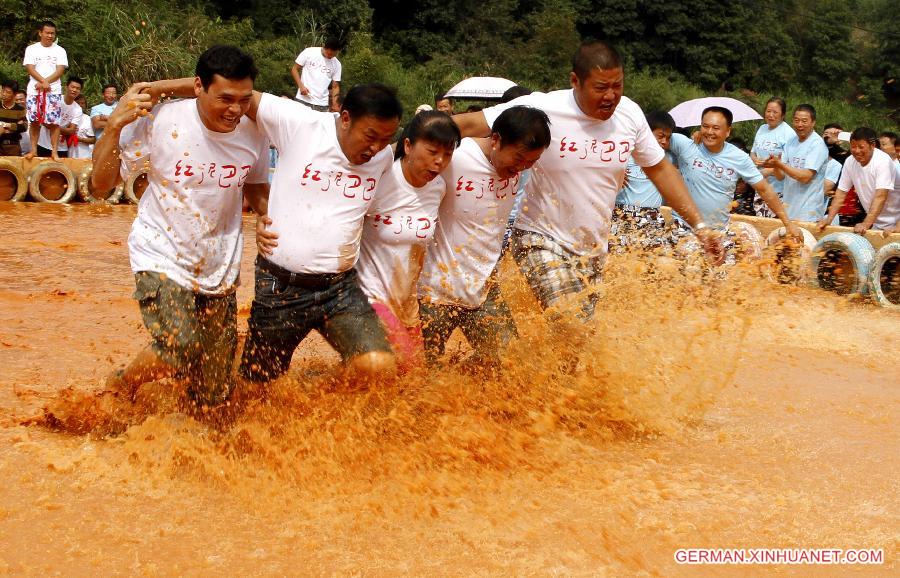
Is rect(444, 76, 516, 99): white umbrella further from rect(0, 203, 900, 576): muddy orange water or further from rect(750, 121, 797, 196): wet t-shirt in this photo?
rect(0, 203, 900, 576): muddy orange water

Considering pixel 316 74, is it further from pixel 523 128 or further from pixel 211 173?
pixel 211 173

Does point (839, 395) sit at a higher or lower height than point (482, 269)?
lower

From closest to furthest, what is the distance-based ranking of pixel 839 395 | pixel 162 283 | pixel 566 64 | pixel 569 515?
pixel 569 515, pixel 162 283, pixel 839 395, pixel 566 64

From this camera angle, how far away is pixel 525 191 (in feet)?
18.7

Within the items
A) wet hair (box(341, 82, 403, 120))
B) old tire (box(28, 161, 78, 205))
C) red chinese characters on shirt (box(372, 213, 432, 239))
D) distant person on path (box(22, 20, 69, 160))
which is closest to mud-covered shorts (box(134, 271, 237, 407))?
red chinese characters on shirt (box(372, 213, 432, 239))

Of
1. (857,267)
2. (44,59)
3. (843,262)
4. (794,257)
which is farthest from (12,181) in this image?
(857,267)

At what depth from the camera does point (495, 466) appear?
4.82m

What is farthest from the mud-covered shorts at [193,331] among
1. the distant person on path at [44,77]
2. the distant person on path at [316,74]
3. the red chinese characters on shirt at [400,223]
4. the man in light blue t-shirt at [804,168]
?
the distant person on path at [316,74]

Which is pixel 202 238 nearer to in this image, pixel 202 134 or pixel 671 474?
pixel 202 134

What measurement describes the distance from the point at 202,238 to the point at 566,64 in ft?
99.0

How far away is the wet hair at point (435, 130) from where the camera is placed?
15.7 feet

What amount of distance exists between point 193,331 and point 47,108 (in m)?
11.9

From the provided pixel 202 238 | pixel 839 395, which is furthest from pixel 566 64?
pixel 202 238

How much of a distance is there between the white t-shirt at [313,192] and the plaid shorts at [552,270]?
1198 mm
